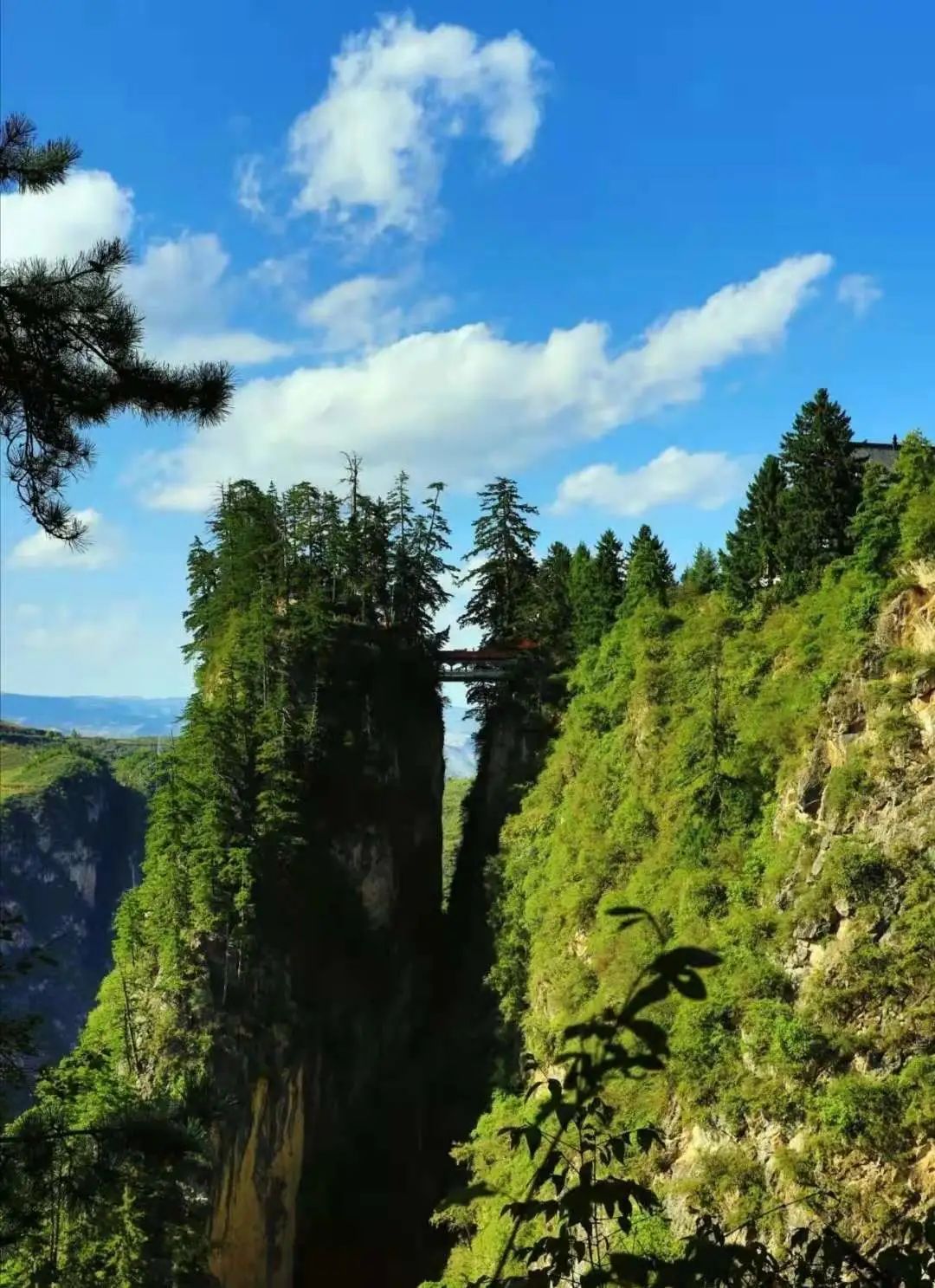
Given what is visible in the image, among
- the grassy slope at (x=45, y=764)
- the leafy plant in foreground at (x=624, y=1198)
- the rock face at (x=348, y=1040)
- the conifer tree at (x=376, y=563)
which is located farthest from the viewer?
the grassy slope at (x=45, y=764)

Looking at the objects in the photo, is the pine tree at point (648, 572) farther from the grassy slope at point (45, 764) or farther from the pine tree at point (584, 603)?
the grassy slope at point (45, 764)

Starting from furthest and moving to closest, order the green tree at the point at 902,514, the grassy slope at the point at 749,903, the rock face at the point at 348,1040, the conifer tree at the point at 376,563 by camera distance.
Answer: the conifer tree at the point at 376,563 < the rock face at the point at 348,1040 < the green tree at the point at 902,514 < the grassy slope at the point at 749,903

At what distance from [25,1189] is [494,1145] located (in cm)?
2516

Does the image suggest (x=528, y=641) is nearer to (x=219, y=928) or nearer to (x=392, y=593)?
(x=392, y=593)

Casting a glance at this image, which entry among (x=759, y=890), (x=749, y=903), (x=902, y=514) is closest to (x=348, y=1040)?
(x=749, y=903)

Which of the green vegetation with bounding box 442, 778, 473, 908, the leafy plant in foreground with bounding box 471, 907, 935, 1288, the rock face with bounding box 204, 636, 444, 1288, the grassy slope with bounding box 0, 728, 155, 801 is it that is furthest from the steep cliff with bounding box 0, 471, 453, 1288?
the grassy slope with bounding box 0, 728, 155, 801

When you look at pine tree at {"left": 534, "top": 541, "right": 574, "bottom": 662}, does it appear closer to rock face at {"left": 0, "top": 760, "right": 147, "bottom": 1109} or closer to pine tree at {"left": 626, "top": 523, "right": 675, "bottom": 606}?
pine tree at {"left": 626, "top": 523, "right": 675, "bottom": 606}

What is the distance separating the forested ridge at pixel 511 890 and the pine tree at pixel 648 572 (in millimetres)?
189

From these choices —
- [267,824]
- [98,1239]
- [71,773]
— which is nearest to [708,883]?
[267,824]

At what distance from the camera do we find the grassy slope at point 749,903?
24.0 meters

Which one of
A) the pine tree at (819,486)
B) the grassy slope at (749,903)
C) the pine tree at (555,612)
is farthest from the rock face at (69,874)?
the pine tree at (819,486)

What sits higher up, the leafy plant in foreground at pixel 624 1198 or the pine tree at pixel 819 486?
the pine tree at pixel 819 486

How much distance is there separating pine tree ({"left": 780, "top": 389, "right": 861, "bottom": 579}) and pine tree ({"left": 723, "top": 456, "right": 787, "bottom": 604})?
26.3 inches

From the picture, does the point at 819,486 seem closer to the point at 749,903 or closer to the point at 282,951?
the point at 749,903
